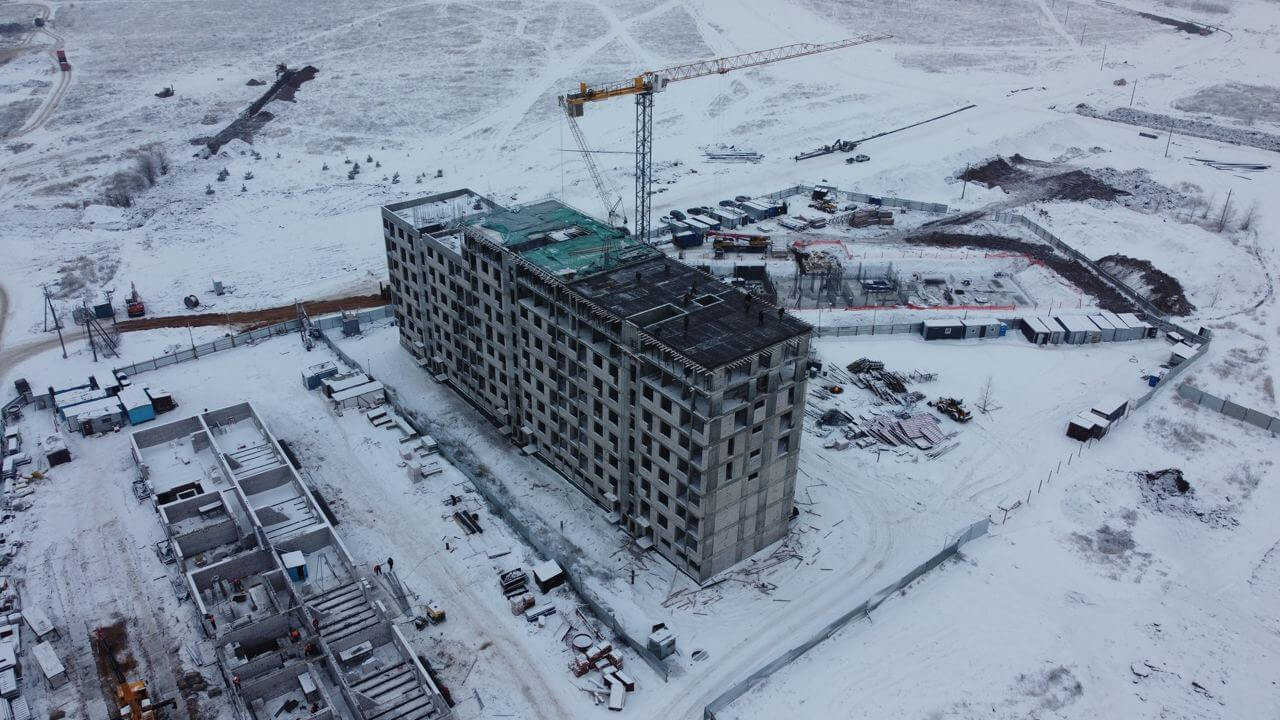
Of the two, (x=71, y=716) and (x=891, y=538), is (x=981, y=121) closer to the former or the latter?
(x=891, y=538)

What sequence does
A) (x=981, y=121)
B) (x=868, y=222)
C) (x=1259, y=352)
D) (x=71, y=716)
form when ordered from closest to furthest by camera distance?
1. (x=71, y=716)
2. (x=1259, y=352)
3. (x=868, y=222)
4. (x=981, y=121)

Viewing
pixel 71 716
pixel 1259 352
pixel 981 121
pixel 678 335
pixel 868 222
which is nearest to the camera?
pixel 71 716

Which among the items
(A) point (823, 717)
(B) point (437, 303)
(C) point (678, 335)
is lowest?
(A) point (823, 717)

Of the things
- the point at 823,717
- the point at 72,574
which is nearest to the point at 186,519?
the point at 72,574

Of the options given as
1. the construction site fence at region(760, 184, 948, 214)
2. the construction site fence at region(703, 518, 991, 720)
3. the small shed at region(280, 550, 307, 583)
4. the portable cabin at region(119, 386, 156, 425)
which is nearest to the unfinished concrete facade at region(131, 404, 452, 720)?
the small shed at region(280, 550, 307, 583)

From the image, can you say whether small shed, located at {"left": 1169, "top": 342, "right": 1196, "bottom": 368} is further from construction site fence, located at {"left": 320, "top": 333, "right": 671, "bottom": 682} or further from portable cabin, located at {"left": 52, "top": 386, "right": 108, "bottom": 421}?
portable cabin, located at {"left": 52, "top": 386, "right": 108, "bottom": 421}

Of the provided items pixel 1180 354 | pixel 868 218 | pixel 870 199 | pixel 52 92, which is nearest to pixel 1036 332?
pixel 1180 354
